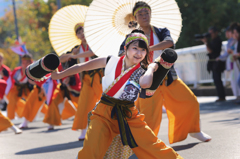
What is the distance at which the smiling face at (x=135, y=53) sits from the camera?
3.99 metres

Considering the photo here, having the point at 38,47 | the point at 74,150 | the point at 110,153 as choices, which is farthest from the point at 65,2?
the point at 110,153

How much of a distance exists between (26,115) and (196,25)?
14593 millimetres

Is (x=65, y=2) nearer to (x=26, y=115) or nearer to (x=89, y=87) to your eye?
(x=26, y=115)

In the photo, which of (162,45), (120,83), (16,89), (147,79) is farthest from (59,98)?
(147,79)

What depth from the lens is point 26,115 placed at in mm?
10258

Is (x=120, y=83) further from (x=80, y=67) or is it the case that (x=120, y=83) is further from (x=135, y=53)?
(x=80, y=67)

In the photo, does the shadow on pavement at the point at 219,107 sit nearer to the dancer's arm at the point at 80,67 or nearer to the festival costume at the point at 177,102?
the festival costume at the point at 177,102

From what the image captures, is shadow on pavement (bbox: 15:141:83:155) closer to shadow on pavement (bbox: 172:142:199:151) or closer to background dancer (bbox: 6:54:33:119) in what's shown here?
shadow on pavement (bbox: 172:142:199:151)

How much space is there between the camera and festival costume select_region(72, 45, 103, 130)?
681 cm

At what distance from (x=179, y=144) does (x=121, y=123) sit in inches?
91.8

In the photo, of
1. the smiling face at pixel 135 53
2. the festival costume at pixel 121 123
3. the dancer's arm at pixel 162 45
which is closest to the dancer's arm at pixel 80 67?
the festival costume at pixel 121 123

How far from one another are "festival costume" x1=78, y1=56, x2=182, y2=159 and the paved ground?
1.25m

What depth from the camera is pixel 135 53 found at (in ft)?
13.1

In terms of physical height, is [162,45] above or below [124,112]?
above
